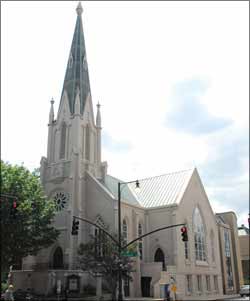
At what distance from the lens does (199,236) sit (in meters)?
49.7

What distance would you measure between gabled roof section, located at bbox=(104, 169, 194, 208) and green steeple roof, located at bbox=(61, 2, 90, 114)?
1152 cm

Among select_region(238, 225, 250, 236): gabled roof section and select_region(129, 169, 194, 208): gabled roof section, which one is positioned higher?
select_region(129, 169, 194, 208): gabled roof section

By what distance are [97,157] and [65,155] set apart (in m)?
4.40

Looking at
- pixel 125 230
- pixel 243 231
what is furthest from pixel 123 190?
pixel 243 231

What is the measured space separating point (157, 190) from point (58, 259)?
53.6 feet

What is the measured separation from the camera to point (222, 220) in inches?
2461

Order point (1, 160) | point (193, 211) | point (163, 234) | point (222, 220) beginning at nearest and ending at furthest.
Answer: point (1, 160)
point (163, 234)
point (193, 211)
point (222, 220)

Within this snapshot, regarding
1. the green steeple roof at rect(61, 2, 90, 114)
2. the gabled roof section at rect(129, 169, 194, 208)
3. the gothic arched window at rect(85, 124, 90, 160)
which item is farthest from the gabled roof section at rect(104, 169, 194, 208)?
the green steeple roof at rect(61, 2, 90, 114)

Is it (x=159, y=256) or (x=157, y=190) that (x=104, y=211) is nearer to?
(x=159, y=256)

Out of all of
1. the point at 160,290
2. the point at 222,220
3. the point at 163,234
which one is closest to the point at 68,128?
the point at 163,234

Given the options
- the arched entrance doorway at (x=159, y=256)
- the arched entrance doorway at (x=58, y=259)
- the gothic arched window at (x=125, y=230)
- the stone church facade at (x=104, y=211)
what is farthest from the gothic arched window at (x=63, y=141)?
the arched entrance doorway at (x=159, y=256)

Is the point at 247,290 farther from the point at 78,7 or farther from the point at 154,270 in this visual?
the point at 78,7

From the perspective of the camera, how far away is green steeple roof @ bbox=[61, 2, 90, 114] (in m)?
48.9

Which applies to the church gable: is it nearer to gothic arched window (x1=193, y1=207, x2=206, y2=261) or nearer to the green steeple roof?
gothic arched window (x1=193, y1=207, x2=206, y2=261)
